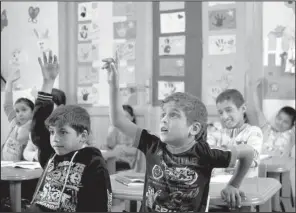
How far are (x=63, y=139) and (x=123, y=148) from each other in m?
1.83

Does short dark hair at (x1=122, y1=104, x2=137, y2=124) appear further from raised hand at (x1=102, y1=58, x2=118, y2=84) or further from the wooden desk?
raised hand at (x1=102, y1=58, x2=118, y2=84)

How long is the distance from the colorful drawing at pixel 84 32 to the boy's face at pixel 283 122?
1665 mm

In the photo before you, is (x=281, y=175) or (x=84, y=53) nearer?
(x=281, y=175)

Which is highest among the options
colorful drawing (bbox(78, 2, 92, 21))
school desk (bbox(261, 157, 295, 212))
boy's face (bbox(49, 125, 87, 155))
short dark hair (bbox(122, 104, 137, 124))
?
colorful drawing (bbox(78, 2, 92, 21))

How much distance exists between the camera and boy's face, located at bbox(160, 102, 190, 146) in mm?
1315

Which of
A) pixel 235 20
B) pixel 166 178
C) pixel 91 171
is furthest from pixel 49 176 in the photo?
pixel 235 20

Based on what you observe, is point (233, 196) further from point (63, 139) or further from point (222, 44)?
point (222, 44)

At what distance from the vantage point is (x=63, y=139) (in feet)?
4.70

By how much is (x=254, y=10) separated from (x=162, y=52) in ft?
2.55

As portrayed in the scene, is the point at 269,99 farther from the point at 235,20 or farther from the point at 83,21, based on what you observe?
the point at 83,21

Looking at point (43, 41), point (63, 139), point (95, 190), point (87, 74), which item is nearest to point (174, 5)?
point (87, 74)

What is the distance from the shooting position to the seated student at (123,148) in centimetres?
313

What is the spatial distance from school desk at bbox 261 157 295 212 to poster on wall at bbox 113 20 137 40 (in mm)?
1576

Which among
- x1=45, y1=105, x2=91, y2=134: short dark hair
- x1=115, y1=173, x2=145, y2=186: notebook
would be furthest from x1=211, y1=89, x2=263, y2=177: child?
x1=45, y1=105, x2=91, y2=134: short dark hair
